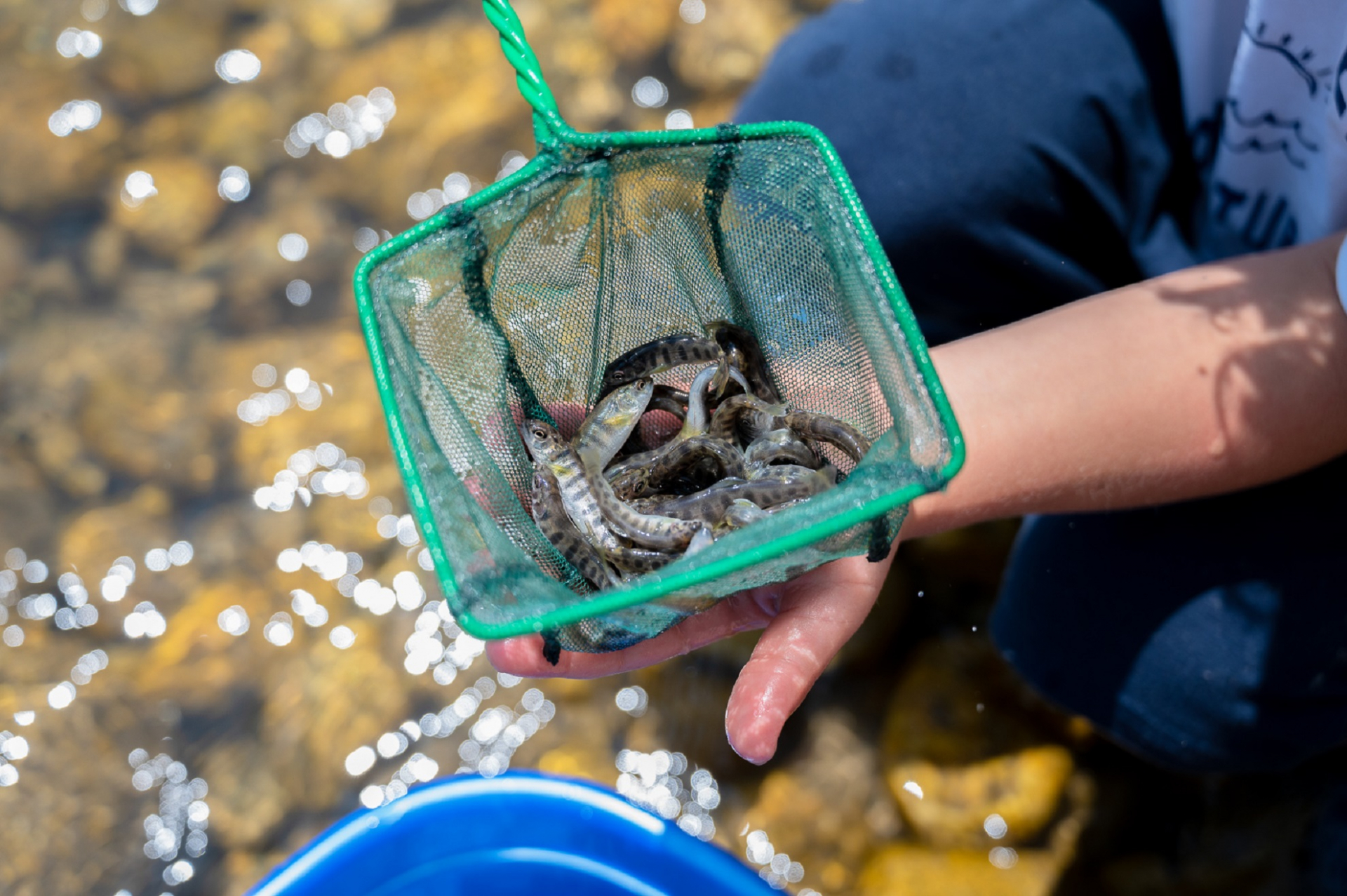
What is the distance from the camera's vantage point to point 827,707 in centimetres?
329

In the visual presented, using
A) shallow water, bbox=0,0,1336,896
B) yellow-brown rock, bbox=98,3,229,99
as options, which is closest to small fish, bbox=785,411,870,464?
shallow water, bbox=0,0,1336,896

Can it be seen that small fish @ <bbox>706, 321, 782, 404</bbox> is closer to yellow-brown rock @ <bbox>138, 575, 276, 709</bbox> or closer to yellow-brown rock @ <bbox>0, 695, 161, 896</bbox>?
yellow-brown rock @ <bbox>138, 575, 276, 709</bbox>

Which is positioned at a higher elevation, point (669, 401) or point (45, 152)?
point (669, 401)

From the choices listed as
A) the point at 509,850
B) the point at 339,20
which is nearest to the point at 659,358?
the point at 509,850

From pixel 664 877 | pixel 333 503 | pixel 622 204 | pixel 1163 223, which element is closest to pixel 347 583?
pixel 333 503

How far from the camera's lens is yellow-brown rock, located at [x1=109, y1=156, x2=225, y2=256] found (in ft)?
14.6

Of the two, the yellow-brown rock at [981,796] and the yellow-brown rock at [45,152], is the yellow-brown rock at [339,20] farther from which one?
the yellow-brown rock at [981,796]

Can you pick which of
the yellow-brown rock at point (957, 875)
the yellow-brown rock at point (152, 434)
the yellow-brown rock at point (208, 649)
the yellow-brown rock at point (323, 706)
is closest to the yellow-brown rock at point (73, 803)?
the yellow-brown rock at point (208, 649)

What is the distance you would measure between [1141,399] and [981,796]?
4.95ft

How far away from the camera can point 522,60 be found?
6.00 ft

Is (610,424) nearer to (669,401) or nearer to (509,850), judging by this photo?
(669,401)

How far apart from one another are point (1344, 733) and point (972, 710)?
102cm

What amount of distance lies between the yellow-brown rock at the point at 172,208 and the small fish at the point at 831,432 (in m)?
3.45

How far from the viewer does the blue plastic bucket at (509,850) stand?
2.48 metres
